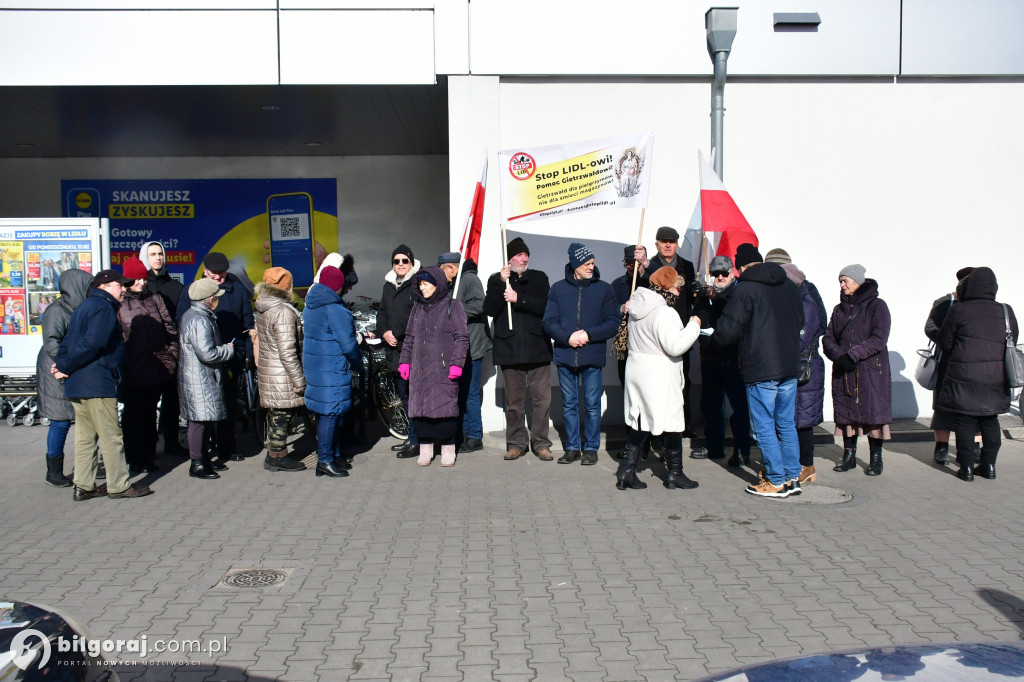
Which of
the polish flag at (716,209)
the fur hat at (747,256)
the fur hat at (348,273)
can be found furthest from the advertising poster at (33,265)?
the fur hat at (747,256)

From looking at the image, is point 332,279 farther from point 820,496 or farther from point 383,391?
point 820,496

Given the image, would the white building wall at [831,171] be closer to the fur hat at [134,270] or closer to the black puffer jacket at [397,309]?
the black puffer jacket at [397,309]

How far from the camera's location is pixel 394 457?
28.0ft

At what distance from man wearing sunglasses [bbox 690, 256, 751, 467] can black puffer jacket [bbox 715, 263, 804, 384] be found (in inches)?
23.8

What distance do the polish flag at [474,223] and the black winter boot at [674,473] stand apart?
275 centimetres

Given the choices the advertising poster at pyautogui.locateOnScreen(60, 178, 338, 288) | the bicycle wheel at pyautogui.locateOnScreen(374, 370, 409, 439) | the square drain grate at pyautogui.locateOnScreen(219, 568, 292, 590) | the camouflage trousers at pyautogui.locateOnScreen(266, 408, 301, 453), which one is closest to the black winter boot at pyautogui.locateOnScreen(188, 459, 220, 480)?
the camouflage trousers at pyautogui.locateOnScreen(266, 408, 301, 453)

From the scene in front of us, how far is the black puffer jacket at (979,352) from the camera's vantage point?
7215 millimetres

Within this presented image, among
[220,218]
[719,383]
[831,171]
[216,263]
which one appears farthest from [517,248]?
[220,218]

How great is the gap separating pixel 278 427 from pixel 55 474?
186 centimetres

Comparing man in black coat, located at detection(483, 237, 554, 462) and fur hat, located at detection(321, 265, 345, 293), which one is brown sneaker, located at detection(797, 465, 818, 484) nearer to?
man in black coat, located at detection(483, 237, 554, 462)

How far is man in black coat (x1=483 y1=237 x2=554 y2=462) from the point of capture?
8.16 metres

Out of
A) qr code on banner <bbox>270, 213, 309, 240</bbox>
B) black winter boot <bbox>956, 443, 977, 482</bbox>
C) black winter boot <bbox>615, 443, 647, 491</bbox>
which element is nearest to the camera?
black winter boot <bbox>615, 443, 647, 491</bbox>

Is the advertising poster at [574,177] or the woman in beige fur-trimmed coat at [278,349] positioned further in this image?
the advertising poster at [574,177]

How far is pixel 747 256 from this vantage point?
23.1 feet
